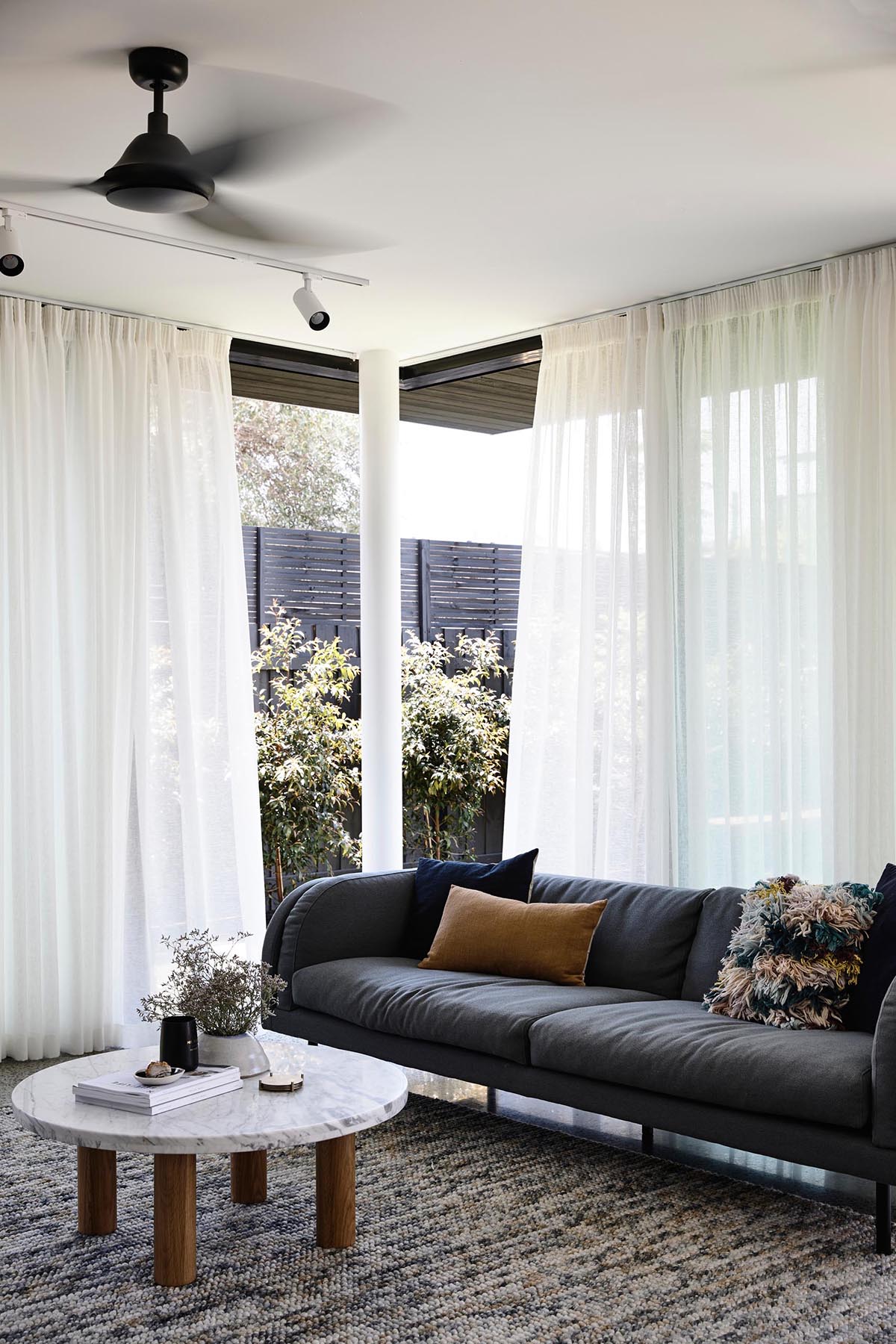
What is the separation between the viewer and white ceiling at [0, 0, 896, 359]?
307 centimetres

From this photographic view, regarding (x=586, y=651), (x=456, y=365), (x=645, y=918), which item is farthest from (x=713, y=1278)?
(x=456, y=365)

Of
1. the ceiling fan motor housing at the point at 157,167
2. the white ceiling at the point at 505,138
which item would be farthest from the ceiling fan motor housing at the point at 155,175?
the white ceiling at the point at 505,138

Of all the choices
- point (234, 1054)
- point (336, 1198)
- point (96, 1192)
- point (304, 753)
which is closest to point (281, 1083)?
point (234, 1054)

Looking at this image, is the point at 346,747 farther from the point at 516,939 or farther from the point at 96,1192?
the point at 96,1192

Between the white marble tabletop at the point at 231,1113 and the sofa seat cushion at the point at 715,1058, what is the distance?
54 centimetres

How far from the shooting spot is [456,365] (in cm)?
615

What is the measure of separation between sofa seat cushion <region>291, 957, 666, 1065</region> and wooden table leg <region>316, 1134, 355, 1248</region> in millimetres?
809

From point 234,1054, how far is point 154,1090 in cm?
33

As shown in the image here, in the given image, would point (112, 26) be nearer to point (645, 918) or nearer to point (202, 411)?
point (202, 411)

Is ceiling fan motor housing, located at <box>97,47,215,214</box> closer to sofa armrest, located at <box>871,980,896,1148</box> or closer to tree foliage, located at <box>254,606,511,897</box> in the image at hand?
sofa armrest, located at <box>871,980,896,1148</box>

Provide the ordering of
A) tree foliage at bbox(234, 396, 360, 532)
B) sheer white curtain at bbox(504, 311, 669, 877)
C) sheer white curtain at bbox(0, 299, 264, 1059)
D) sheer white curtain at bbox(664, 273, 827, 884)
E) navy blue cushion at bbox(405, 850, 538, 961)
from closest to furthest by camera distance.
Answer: navy blue cushion at bbox(405, 850, 538, 961) < sheer white curtain at bbox(664, 273, 827, 884) < sheer white curtain at bbox(0, 299, 264, 1059) < sheer white curtain at bbox(504, 311, 669, 877) < tree foliage at bbox(234, 396, 360, 532)

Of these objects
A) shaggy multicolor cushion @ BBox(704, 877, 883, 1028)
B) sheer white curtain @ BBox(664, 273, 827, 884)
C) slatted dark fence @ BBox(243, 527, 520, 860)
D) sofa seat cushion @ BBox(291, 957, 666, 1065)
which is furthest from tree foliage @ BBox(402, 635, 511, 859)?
shaggy multicolor cushion @ BBox(704, 877, 883, 1028)

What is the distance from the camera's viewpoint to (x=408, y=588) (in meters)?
7.40

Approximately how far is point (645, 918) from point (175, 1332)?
2.07 metres
